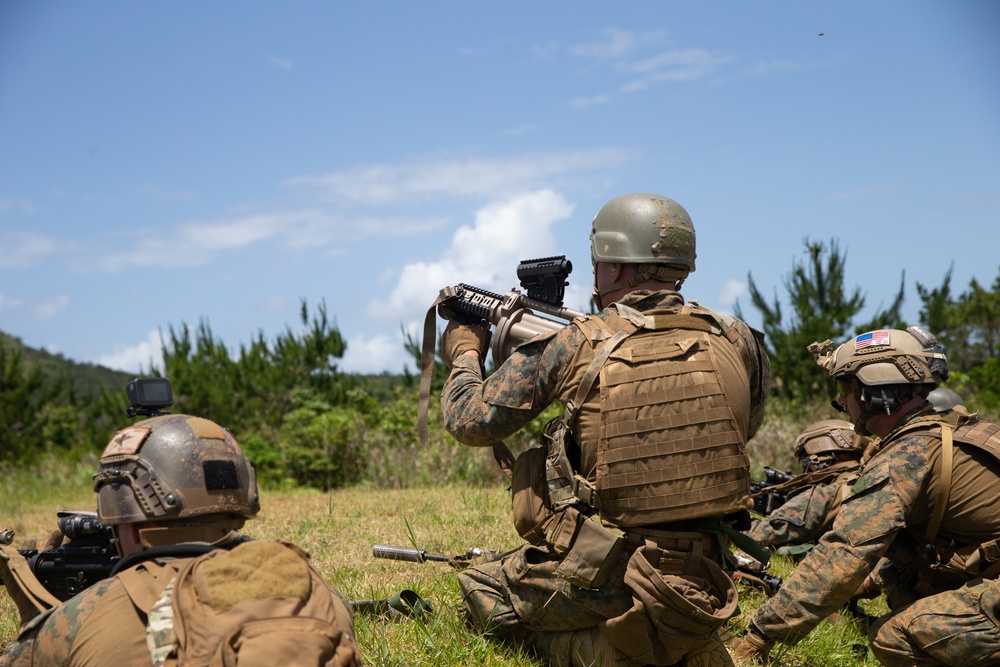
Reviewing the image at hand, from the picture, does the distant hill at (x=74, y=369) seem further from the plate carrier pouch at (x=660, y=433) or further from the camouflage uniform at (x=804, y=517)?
the plate carrier pouch at (x=660, y=433)

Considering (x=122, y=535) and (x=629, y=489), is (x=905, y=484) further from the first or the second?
(x=122, y=535)

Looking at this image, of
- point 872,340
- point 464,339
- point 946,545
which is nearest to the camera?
point 946,545

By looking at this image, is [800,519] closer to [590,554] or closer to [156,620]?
[590,554]

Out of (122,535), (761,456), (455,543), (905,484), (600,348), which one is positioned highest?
(600,348)

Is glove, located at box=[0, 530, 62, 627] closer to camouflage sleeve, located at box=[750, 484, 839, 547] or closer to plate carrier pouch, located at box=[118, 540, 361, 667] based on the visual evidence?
Answer: plate carrier pouch, located at box=[118, 540, 361, 667]

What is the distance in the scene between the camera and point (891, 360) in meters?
4.56

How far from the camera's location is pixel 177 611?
2.27 m

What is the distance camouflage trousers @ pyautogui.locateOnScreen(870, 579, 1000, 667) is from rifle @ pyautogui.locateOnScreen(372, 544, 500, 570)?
82.4 inches

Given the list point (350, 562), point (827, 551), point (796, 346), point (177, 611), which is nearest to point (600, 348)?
point (827, 551)

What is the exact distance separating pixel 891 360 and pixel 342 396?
1684 centimetres

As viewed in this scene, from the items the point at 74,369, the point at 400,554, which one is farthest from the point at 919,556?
the point at 74,369

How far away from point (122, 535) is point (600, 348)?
1952mm

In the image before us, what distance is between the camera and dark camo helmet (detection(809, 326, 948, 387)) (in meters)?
4.53

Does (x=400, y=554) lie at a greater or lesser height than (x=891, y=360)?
lesser
